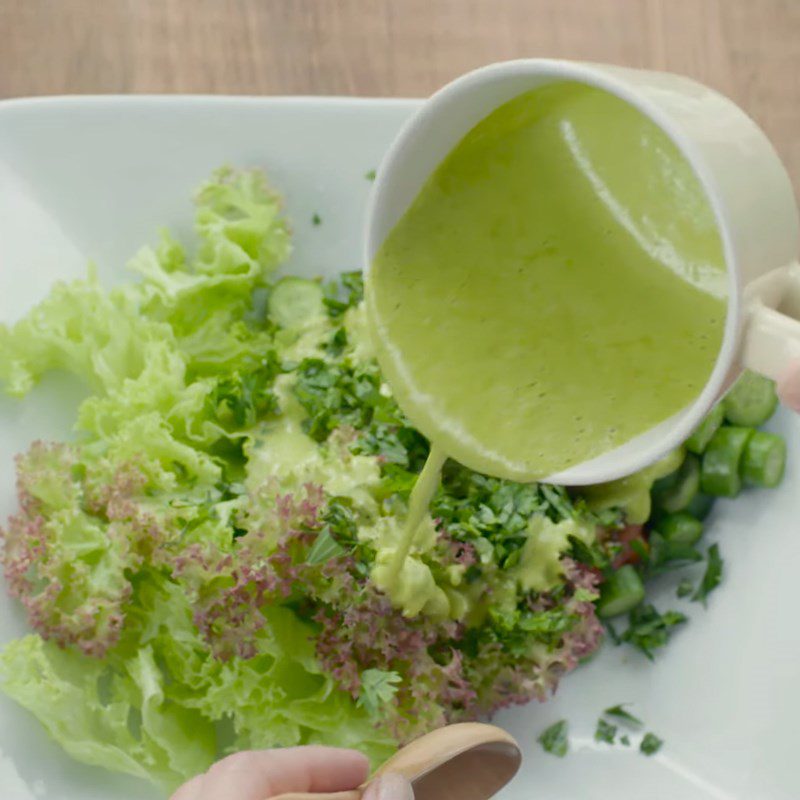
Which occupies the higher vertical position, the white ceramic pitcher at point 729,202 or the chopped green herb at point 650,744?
the white ceramic pitcher at point 729,202

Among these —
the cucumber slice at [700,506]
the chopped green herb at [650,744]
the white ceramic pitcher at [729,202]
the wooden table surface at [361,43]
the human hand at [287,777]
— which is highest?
the white ceramic pitcher at [729,202]

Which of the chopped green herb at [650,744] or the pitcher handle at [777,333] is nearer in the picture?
the pitcher handle at [777,333]

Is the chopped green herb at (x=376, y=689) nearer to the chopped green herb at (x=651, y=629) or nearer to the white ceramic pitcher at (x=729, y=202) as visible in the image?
the chopped green herb at (x=651, y=629)

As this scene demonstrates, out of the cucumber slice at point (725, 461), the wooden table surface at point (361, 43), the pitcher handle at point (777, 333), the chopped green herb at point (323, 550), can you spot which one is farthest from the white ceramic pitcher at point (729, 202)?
the wooden table surface at point (361, 43)

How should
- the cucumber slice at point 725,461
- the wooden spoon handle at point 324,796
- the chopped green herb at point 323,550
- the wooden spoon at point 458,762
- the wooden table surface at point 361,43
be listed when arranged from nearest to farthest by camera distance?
1. the wooden spoon handle at point 324,796
2. the wooden spoon at point 458,762
3. the chopped green herb at point 323,550
4. the cucumber slice at point 725,461
5. the wooden table surface at point 361,43

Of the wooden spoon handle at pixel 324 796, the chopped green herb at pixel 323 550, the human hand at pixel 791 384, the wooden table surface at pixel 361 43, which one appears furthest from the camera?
the wooden table surface at pixel 361 43

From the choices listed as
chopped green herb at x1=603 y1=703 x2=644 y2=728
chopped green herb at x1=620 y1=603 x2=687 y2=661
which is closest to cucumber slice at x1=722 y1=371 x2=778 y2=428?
chopped green herb at x1=620 y1=603 x2=687 y2=661

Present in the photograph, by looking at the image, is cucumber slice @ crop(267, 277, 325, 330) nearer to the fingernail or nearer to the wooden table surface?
the wooden table surface
